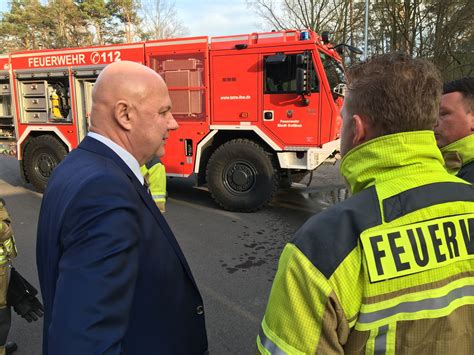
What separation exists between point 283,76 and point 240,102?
82cm

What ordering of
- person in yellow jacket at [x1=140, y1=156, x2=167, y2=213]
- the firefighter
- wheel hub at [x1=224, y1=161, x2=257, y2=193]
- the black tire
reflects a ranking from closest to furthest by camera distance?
the firefighter < person in yellow jacket at [x1=140, y1=156, x2=167, y2=213] < wheel hub at [x1=224, y1=161, x2=257, y2=193] < the black tire

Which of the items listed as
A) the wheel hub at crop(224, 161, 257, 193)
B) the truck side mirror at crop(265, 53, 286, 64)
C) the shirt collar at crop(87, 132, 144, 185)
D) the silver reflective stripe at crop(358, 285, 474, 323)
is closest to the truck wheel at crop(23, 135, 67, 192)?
the wheel hub at crop(224, 161, 257, 193)

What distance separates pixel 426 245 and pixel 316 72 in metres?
5.29

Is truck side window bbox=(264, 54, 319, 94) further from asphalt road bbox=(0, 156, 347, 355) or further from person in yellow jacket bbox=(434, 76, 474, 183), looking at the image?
person in yellow jacket bbox=(434, 76, 474, 183)

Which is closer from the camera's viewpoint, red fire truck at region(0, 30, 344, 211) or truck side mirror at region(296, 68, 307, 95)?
truck side mirror at region(296, 68, 307, 95)

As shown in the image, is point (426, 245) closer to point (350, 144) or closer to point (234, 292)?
point (350, 144)

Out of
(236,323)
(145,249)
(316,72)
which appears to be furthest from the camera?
(316,72)

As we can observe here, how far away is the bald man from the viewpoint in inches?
39.5

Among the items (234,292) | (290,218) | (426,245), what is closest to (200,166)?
(290,218)

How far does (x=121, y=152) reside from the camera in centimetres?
130

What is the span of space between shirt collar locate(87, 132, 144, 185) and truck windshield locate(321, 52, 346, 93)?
5.21m

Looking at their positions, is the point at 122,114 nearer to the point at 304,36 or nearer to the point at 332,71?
the point at 304,36

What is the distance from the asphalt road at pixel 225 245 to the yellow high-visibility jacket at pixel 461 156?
1.89m

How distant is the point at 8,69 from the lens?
26.4ft
